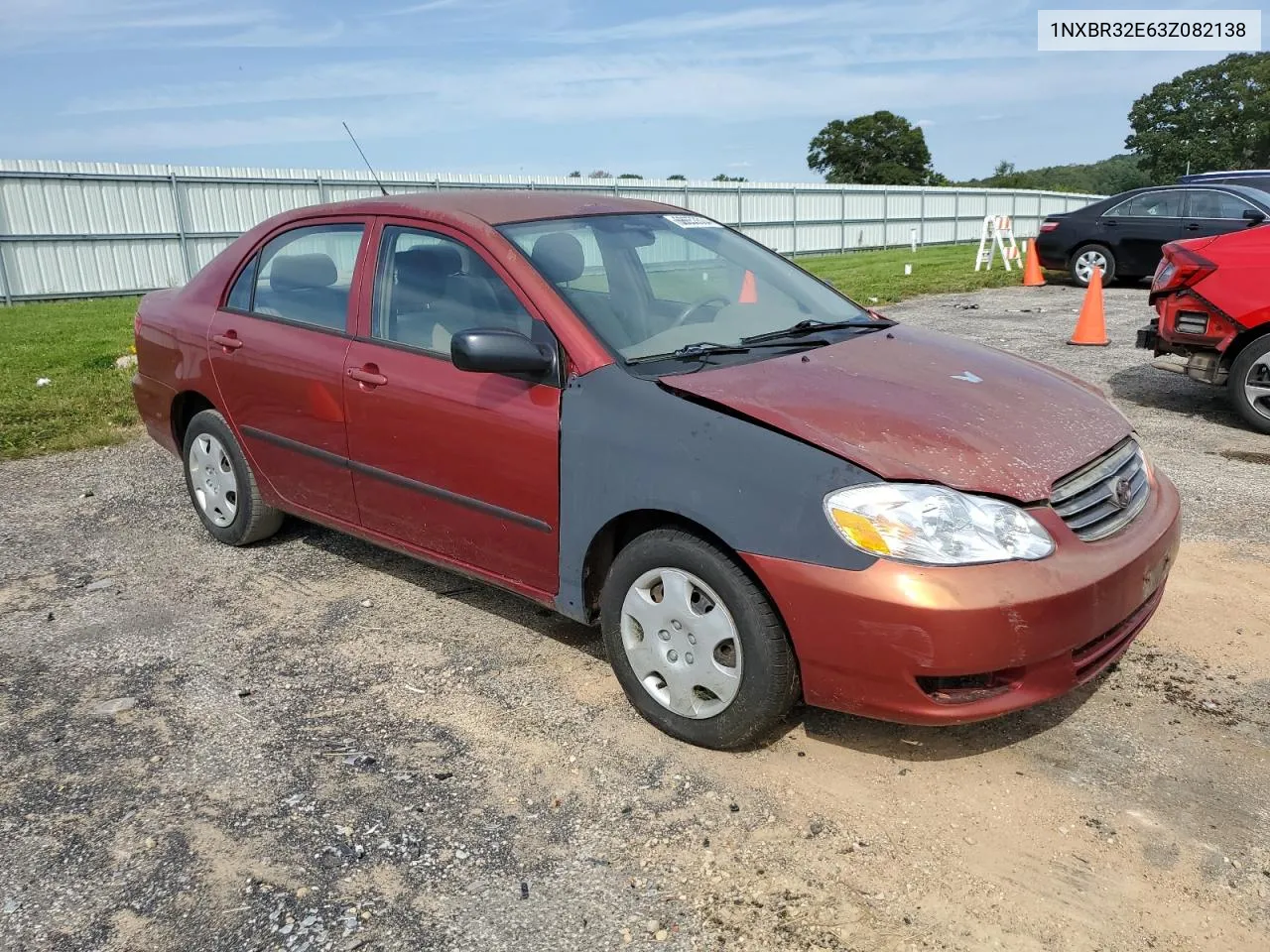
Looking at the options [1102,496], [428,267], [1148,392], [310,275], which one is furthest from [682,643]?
[1148,392]

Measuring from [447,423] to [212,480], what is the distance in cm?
203

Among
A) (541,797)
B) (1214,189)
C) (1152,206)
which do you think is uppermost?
(1214,189)

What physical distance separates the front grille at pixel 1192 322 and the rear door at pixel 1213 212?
273 inches

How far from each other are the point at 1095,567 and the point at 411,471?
2393 mm

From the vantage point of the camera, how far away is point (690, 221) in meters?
4.38

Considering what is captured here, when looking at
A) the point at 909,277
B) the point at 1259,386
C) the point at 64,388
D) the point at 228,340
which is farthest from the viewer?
the point at 909,277

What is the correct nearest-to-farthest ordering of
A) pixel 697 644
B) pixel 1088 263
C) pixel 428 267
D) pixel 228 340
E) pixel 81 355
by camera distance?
pixel 697 644 → pixel 428 267 → pixel 228 340 → pixel 81 355 → pixel 1088 263

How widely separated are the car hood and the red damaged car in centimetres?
383

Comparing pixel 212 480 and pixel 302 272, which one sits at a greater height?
pixel 302 272

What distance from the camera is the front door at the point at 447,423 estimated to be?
133 inches

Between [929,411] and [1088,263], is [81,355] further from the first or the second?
[1088,263]

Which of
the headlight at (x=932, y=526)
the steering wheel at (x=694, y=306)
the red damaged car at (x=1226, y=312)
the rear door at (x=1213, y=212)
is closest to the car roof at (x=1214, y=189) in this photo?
the rear door at (x=1213, y=212)

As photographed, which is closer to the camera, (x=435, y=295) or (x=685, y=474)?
(x=685, y=474)

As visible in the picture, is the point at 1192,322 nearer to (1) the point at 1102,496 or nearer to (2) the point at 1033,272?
(1) the point at 1102,496
